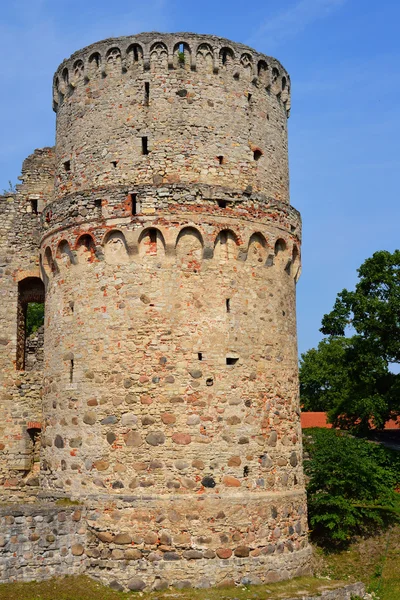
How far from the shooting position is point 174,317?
14.4 meters

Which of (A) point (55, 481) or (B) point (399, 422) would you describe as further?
(B) point (399, 422)

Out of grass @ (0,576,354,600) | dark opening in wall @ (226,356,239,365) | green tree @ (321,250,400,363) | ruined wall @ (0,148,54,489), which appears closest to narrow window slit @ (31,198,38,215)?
ruined wall @ (0,148,54,489)

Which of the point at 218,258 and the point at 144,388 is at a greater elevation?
the point at 218,258

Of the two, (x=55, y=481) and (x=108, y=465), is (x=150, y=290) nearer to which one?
(x=108, y=465)

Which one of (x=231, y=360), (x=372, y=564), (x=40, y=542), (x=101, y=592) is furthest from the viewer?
(x=372, y=564)

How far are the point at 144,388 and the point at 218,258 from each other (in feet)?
10.8

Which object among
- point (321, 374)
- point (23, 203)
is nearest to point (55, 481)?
point (23, 203)

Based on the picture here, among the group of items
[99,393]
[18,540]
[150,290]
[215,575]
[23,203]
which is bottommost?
[215,575]

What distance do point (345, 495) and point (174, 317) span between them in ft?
26.4

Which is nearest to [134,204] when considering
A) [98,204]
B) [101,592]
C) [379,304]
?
[98,204]

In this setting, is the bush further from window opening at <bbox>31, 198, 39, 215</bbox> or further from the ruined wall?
window opening at <bbox>31, 198, 39, 215</bbox>

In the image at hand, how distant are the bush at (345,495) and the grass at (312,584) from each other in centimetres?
52

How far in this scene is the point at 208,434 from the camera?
13.9 m

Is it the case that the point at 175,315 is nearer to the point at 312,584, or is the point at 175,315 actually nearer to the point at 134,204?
the point at 134,204
